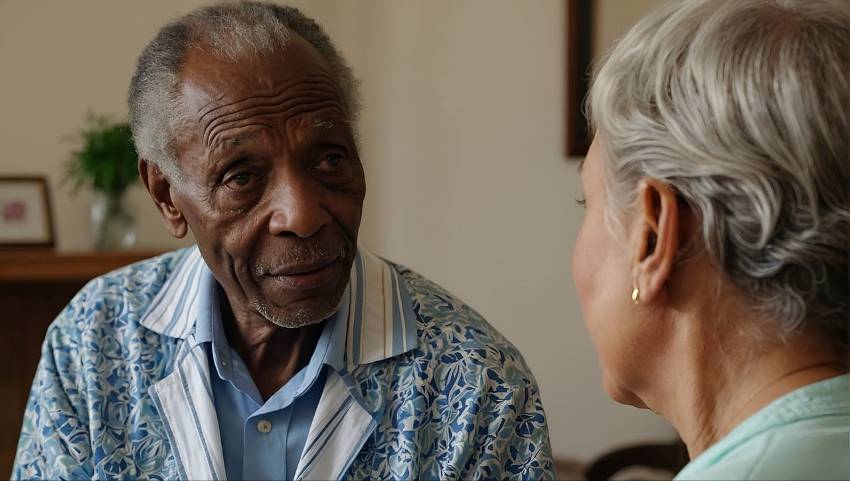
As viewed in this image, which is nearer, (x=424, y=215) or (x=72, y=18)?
(x=72, y=18)

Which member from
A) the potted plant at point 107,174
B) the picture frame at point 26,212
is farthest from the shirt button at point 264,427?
the picture frame at point 26,212

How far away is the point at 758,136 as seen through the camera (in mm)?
803

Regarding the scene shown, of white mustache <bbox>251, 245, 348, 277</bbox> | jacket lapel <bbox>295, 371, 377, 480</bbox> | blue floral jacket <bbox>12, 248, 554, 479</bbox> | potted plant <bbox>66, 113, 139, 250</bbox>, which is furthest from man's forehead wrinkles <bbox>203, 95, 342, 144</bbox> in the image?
potted plant <bbox>66, 113, 139, 250</bbox>

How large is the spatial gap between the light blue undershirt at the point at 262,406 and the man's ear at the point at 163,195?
16 centimetres

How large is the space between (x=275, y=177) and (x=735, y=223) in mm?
802

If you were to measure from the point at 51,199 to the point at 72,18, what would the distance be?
584 millimetres

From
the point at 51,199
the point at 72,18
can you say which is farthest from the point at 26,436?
the point at 72,18

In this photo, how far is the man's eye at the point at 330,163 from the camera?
1484mm

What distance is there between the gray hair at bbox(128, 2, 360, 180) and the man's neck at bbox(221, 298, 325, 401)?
0.93 ft

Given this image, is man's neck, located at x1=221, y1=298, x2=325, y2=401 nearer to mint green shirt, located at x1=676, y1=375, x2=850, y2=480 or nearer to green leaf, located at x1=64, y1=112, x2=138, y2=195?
mint green shirt, located at x1=676, y1=375, x2=850, y2=480

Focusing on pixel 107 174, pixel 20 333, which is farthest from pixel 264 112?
pixel 20 333

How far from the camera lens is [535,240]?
3148 mm

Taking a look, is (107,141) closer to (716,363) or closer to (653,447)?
(653,447)

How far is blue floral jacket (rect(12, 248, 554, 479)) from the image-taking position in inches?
57.3
